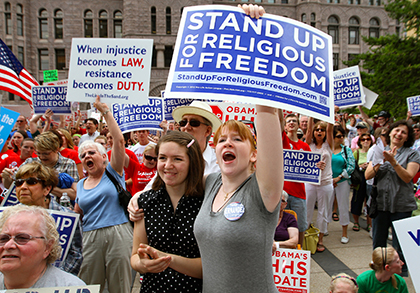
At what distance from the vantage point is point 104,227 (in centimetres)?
315

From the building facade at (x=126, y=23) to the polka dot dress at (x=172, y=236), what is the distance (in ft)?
95.3

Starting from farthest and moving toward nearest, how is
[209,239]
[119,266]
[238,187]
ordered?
[119,266], [238,187], [209,239]

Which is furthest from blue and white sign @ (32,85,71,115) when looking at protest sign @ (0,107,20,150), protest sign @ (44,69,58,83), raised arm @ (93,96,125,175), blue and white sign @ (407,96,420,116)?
blue and white sign @ (407,96,420,116)

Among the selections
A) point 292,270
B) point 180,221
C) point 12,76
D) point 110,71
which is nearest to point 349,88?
point 292,270

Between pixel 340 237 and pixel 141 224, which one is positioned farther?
pixel 340 237

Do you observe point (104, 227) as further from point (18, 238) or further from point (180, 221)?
point (180, 221)

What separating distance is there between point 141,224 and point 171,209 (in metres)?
0.23

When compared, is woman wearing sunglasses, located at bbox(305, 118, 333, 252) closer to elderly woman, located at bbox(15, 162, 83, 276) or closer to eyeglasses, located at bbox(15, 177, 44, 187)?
elderly woman, located at bbox(15, 162, 83, 276)

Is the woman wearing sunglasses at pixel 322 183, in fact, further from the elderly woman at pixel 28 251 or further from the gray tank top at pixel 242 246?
the elderly woman at pixel 28 251

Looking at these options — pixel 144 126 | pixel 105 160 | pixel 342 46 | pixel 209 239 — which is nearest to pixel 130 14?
pixel 342 46

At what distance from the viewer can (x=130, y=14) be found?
3106cm

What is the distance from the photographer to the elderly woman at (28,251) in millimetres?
1737

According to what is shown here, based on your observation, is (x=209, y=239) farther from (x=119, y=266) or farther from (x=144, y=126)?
(x=144, y=126)

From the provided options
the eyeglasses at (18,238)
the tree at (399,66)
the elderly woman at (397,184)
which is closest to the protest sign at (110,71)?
the eyeglasses at (18,238)
